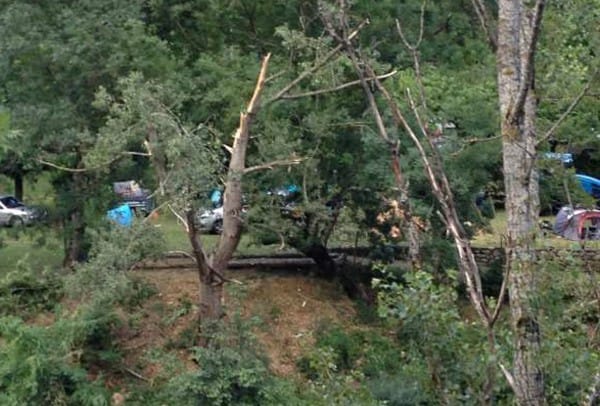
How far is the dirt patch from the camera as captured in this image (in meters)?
20.2

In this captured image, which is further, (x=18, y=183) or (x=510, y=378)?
(x=18, y=183)

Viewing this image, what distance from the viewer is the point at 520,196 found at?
24.1 ft

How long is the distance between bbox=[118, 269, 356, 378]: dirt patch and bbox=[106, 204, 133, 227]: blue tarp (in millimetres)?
1191

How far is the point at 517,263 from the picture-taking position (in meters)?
7.10

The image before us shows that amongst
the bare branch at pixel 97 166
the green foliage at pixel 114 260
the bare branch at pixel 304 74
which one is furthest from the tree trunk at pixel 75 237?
the bare branch at pixel 304 74

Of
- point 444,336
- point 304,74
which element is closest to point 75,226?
point 304,74

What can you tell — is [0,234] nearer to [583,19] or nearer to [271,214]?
[271,214]

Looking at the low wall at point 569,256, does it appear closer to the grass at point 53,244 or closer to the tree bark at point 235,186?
the tree bark at point 235,186

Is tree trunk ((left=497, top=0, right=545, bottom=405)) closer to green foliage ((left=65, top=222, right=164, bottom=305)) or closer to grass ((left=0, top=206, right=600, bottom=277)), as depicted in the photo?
green foliage ((left=65, top=222, right=164, bottom=305))

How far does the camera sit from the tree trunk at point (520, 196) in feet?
23.1

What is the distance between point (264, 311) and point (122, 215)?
3.56 meters

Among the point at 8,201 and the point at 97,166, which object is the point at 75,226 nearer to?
the point at 97,166

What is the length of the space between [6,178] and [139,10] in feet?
14.2

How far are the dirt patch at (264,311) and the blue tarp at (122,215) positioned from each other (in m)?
1.19
